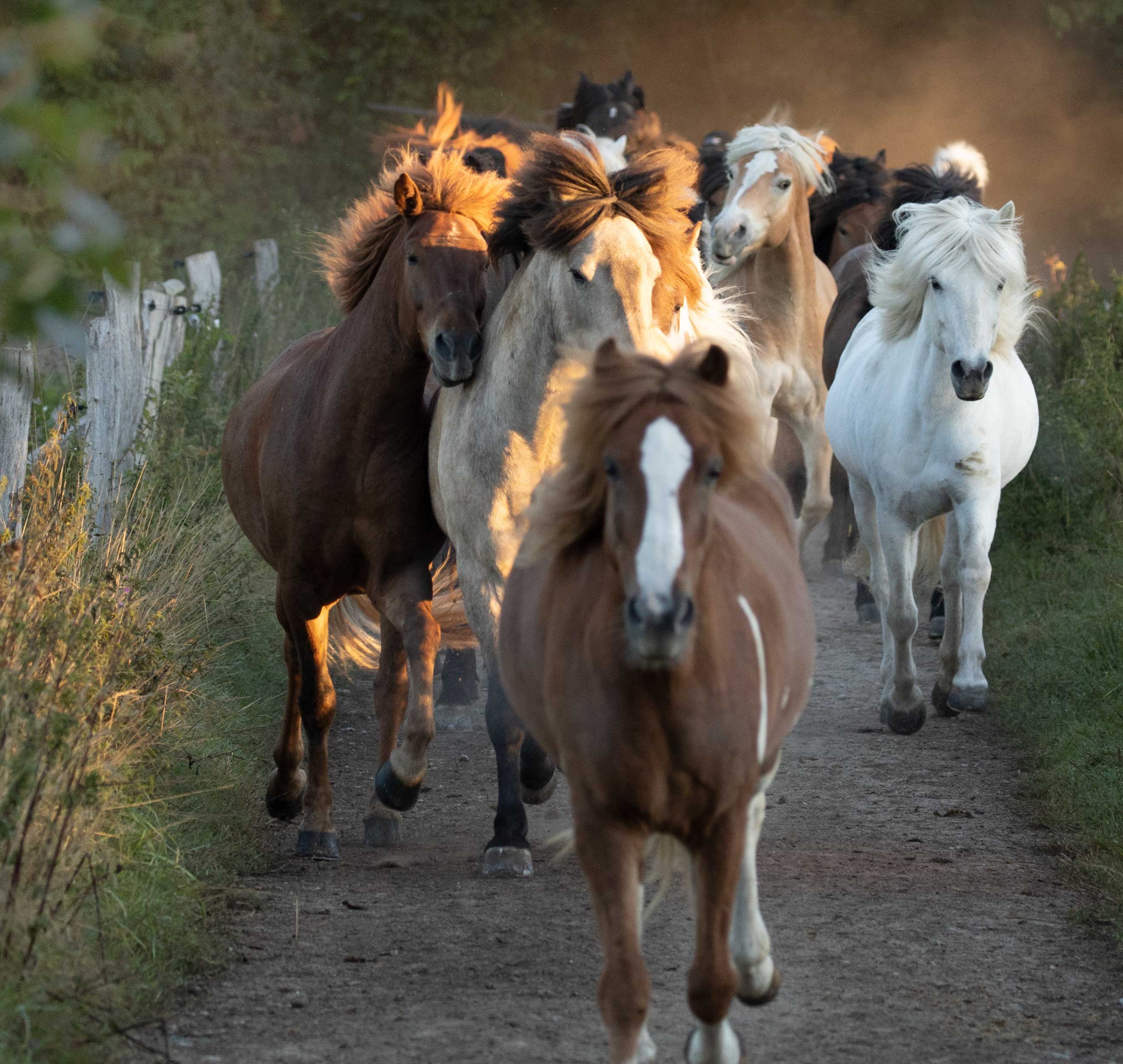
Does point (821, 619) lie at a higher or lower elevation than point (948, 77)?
lower

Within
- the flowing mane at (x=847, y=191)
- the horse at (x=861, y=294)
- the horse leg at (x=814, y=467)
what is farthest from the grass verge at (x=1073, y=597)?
the flowing mane at (x=847, y=191)

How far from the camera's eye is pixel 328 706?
5.36 meters

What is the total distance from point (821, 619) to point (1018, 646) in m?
2.05

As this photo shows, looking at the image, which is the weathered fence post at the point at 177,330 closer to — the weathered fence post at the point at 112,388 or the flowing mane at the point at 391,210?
the weathered fence post at the point at 112,388

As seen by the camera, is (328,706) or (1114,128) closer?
(328,706)

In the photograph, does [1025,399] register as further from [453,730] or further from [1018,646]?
[453,730]

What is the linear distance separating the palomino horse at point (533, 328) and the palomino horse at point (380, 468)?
16cm

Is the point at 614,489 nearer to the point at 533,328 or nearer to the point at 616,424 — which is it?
the point at 616,424

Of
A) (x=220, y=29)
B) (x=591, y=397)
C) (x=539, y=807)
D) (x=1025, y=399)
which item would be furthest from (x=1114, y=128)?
(x=591, y=397)

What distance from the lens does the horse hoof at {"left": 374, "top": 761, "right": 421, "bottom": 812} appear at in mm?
4938

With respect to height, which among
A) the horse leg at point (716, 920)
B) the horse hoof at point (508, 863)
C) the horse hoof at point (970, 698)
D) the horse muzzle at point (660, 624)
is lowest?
the horse hoof at point (508, 863)

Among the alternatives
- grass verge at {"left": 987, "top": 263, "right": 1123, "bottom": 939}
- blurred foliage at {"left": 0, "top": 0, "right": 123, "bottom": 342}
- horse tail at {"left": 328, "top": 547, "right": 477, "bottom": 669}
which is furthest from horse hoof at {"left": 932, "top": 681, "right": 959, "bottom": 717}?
blurred foliage at {"left": 0, "top": 0, "right": 123, "bottom": 342}

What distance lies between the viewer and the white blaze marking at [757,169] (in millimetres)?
9781

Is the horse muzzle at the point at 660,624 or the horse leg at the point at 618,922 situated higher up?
the horse muzzle at the point at 660,624
